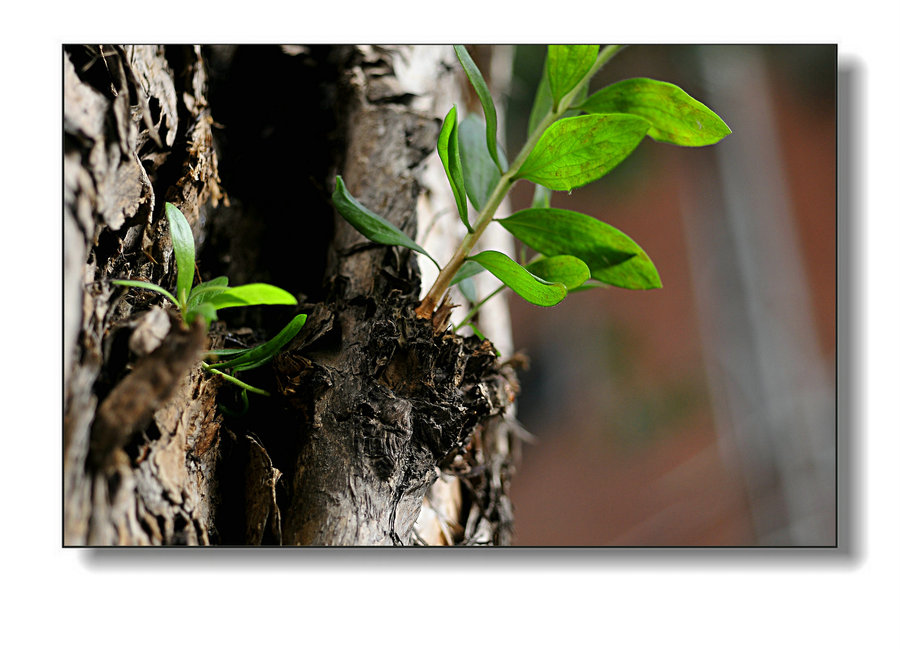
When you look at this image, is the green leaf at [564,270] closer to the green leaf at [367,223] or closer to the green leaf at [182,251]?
the green leaf at [367,223]

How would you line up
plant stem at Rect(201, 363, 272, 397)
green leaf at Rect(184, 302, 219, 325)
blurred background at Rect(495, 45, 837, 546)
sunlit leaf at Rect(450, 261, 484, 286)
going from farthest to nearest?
blurred background at Rect(495, 45, 837, 546)
sunlit leaf at Rect(450, 261, 484, 286)
plant stem at Rect(201, 363, 272, 397)
green leaf at Rect(184, 302, 219, 325)

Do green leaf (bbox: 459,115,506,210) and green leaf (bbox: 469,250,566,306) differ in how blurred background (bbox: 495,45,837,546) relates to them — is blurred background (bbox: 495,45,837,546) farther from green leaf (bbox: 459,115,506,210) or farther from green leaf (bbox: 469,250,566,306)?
green leaf (bbox: 469,250,566,306)

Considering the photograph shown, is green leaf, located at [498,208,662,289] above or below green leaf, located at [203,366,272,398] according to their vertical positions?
above

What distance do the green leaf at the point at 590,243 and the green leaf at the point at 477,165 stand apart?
0.24 feet

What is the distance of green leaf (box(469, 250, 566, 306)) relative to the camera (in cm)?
51

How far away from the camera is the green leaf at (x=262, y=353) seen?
19.7 inches

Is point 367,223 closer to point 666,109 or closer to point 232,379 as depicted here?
point 232,379

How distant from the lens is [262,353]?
0.51 metres

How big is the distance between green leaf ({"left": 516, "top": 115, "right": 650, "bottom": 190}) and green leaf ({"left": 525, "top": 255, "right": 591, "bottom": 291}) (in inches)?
2.8

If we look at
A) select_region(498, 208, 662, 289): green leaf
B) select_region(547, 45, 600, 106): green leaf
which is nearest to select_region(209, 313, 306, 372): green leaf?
select_region(498, 208, 662, 289): green leaf
